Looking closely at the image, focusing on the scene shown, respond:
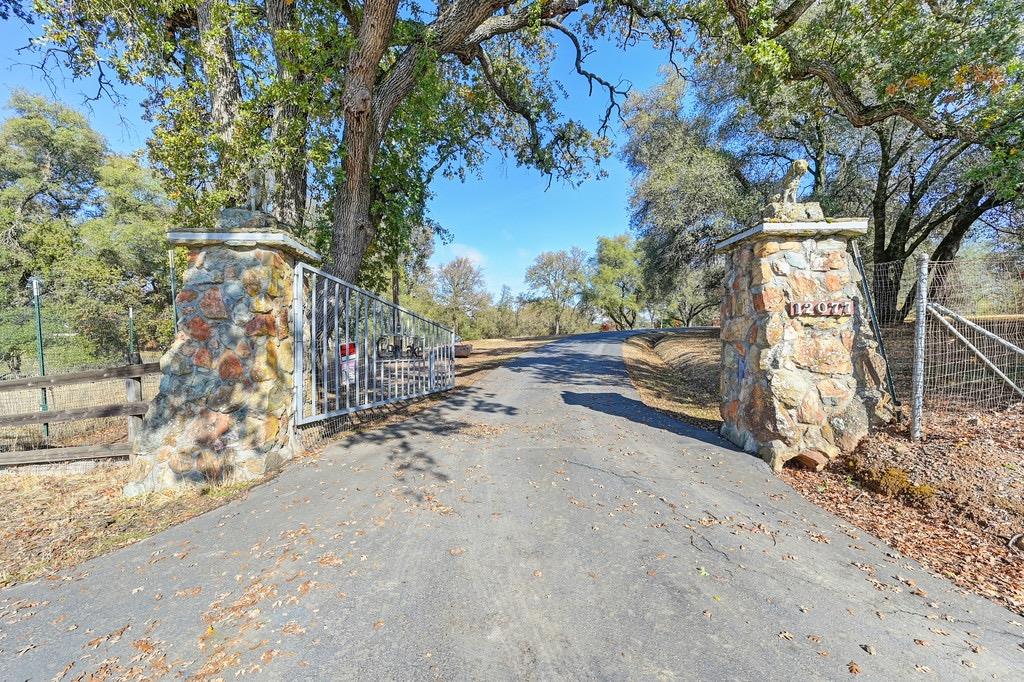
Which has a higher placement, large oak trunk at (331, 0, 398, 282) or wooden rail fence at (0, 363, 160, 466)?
large oak trunk at (331, 0, 398, 282)

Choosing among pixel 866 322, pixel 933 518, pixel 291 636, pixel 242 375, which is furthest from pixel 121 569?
pixel 866 322

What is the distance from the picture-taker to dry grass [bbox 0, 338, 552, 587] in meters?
2.48

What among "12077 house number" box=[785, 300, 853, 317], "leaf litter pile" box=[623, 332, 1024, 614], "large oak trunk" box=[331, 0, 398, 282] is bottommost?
"leaf litter pile" box=[623, 332, 1024, 614]

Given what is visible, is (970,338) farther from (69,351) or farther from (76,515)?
(69,351)

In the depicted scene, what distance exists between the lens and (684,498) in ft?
10.6

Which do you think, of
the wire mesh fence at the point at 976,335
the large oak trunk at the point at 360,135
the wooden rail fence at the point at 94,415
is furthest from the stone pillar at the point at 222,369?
the wire mesh fence at the point at 976,335

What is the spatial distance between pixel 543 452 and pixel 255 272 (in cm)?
322

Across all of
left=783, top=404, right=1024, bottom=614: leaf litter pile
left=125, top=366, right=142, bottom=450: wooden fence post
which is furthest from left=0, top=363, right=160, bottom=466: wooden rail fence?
left=783, top=404, right=1024, bottom=614: leaf litter pile

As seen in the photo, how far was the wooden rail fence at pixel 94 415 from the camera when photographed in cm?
422

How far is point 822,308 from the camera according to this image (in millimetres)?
4062

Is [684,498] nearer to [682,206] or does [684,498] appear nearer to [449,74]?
[449,74]

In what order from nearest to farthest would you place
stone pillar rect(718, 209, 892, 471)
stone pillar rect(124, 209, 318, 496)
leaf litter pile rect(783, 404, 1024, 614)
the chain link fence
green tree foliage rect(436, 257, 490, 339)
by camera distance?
1. leaf litter pile rect(783, 404, 1024, 614)
2. stone pillar rect(124, 209, 318, 496)
3. stone pillar rect(718, 209, 892, 471)
4. the chain link fence
5. green tree foliage rect(436, 257, 490, 339)

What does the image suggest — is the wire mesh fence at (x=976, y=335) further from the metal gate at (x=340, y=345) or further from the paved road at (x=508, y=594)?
the metal gate at (x=340, y=345)

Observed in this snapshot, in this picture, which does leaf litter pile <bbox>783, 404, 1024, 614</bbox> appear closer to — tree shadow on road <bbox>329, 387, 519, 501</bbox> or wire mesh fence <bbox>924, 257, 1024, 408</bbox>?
wire mesh fence <bbox>924, 257, 1024, 408</bbox>
